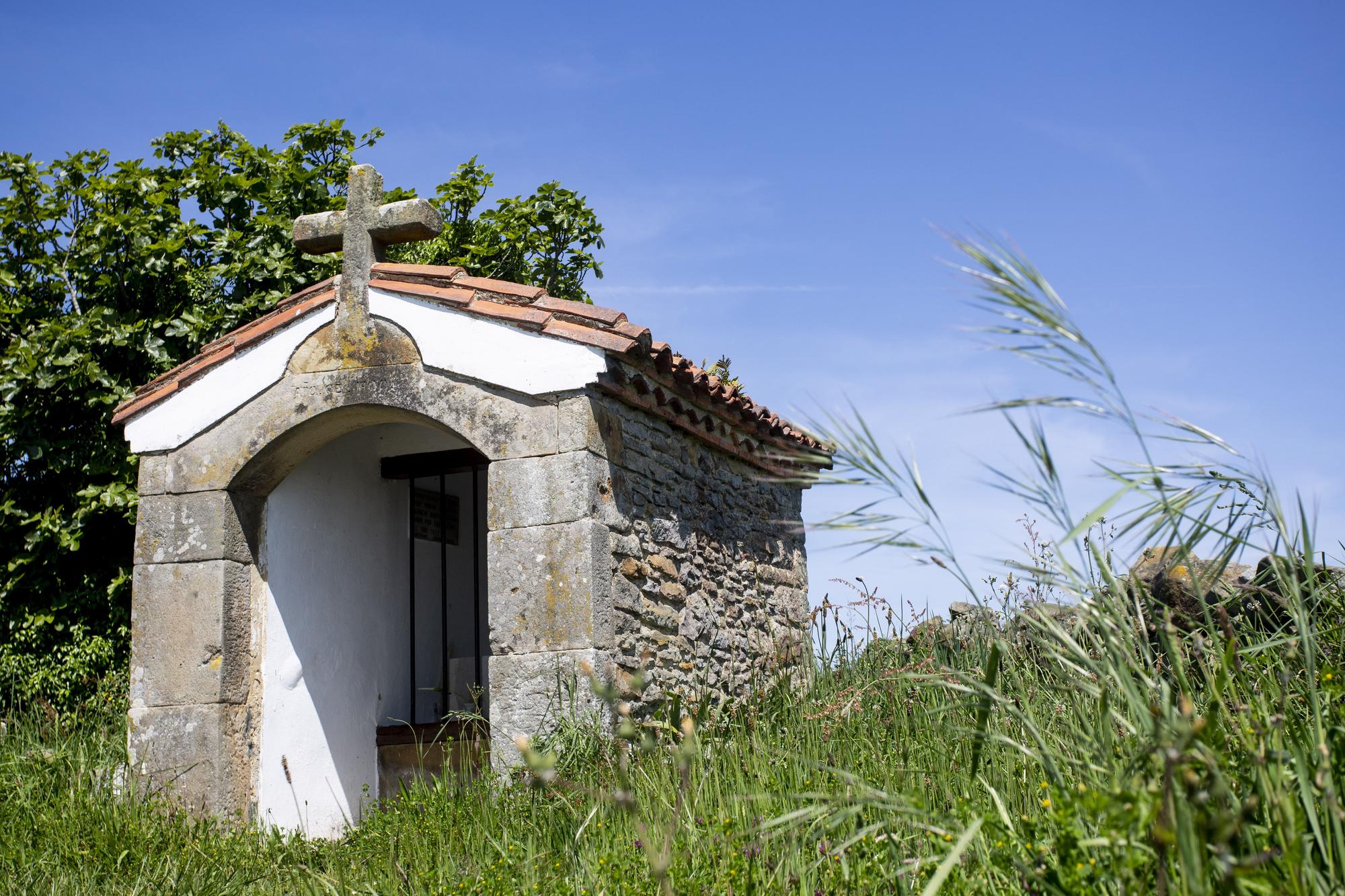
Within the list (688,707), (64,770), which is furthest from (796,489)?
(64,770)

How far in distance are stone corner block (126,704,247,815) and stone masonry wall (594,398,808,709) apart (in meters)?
2.21

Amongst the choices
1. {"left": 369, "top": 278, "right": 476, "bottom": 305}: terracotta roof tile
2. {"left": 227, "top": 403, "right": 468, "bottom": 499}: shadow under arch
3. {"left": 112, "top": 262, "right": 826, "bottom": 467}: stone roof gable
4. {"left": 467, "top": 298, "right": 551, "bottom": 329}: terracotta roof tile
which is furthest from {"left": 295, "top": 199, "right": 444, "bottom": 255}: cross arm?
{"left": 227, "top": 403, "right": 468, "bottom": 499}: shadow under arch

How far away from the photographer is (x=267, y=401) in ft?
20.2

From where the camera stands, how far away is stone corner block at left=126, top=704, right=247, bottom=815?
589 cm

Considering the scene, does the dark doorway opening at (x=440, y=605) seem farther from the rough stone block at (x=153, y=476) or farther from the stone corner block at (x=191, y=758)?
the rough stone block at (x=153, y=476)

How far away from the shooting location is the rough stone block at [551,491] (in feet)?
17.8

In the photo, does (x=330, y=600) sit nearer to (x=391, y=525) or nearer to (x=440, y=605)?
(x=391, y=525)

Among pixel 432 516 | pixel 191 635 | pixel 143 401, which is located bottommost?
pixel 191 635

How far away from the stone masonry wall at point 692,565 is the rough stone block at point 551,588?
0.50 feet

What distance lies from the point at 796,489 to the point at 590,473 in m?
3.13

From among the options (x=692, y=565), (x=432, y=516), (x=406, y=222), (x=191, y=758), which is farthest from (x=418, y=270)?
(x=191, y=758)

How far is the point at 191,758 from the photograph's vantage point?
596 cm

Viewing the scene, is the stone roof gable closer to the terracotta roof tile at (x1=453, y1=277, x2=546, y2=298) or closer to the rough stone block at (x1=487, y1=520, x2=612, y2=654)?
the terracotta roof tile at (x1=453, y1=277, x2=546, y2=298)

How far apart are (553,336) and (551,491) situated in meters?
0.76
